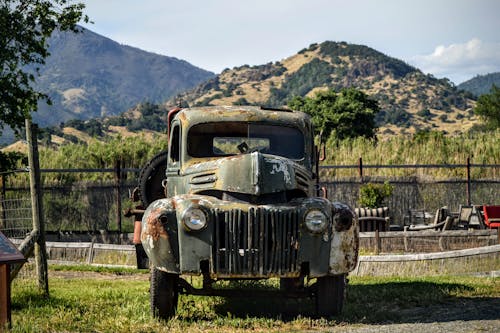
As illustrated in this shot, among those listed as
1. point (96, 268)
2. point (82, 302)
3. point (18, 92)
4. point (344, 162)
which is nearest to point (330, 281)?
point (82, 302)

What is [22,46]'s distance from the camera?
2169 centimetres

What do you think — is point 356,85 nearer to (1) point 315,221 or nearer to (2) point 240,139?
(2) point 240,139

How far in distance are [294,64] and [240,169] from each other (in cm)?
16001

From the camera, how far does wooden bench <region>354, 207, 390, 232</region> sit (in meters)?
21.2

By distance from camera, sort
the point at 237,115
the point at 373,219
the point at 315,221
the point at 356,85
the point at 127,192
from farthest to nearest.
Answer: the point at 356,85 → the point at 127,192 → the point at 373,219 → the point at 237,115 → the point at 315,221

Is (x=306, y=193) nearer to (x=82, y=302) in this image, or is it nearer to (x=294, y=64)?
(x=82, y=302)

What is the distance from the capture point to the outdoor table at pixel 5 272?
750cm

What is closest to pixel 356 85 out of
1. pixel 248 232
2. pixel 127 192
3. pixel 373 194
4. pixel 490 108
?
pixel 490 108

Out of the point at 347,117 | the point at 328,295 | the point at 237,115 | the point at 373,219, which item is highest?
the point at 347,117

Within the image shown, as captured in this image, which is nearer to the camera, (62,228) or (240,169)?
(240,169)

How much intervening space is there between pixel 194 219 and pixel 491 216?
13.7m

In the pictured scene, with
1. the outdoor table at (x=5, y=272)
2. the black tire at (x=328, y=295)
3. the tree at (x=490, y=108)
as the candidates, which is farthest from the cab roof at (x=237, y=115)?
the tree at (x=490, y=108)

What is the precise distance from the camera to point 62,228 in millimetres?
22578

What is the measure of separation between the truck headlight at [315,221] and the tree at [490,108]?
62154mm
